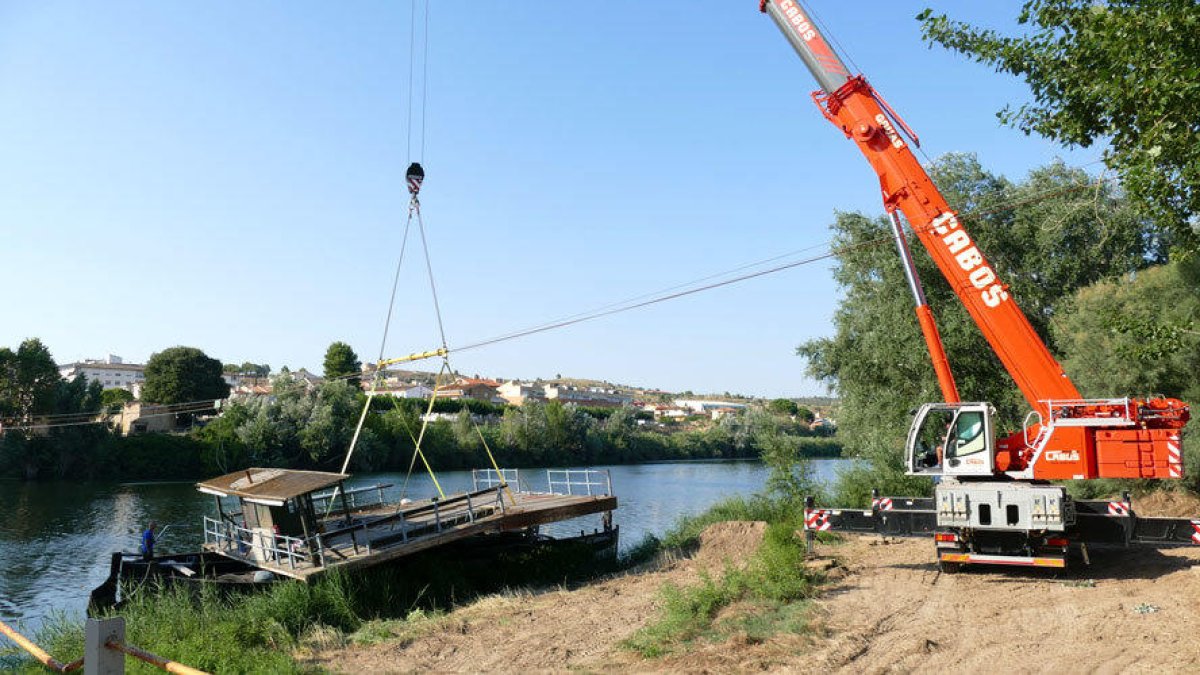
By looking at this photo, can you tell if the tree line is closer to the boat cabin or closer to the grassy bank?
the boat cabin

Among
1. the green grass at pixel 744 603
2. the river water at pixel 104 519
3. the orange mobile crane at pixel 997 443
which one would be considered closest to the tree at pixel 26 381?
the river water at pixel 104 519

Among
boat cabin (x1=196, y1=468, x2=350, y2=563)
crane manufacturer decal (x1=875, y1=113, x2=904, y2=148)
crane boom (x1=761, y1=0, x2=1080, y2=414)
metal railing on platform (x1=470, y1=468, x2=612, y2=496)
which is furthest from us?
metal railing on platform (x1=470, y1=468, x2=612, y2=496)

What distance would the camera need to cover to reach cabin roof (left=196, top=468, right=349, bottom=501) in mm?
16750

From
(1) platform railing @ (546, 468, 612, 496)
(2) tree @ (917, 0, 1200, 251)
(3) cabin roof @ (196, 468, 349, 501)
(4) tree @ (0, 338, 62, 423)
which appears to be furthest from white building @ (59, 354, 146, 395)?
(2) tree @ (917, 0, 1200, 251)

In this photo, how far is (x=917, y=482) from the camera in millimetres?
24672

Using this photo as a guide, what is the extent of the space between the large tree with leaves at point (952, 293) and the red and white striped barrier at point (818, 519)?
33.3 feet

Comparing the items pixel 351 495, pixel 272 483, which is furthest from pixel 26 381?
pixel 272 483

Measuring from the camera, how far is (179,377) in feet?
260

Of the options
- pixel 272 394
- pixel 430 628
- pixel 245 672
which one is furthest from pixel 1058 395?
pixel 272 394

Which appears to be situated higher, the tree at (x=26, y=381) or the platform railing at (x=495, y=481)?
the tree at (x=26, y=381)

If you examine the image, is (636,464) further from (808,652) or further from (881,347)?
(808,652)

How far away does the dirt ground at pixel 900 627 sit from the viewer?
31.2ft

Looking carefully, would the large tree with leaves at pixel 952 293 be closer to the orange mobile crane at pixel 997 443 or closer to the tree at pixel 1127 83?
the orange mobile crane at pixel 997 443

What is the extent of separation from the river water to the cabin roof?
500cm
